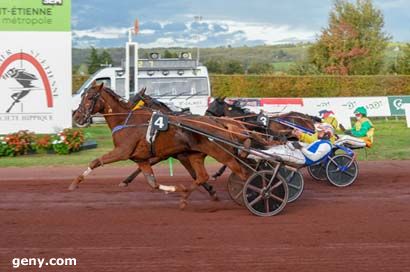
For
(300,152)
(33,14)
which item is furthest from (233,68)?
(300,152)

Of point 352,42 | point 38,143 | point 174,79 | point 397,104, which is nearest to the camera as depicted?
point 38,143

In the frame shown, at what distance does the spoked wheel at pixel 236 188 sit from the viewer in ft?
31.3

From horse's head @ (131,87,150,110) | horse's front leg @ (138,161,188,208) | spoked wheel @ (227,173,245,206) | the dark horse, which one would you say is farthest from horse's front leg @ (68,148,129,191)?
the dark horse

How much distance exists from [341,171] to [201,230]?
14.3 feet

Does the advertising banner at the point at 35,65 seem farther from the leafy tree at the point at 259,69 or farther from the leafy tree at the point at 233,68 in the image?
the leafy tree at the point at 259,69

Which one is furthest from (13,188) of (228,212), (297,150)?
(297,150)

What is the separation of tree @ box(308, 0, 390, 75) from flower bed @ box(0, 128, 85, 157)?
25.6m

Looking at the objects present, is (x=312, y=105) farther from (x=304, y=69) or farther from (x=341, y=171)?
(x=304, y=69)

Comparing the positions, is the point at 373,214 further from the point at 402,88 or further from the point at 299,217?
the point at 402,88

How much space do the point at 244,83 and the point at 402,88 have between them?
796 centimetres

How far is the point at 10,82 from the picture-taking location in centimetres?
1720

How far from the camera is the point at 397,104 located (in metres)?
26.6

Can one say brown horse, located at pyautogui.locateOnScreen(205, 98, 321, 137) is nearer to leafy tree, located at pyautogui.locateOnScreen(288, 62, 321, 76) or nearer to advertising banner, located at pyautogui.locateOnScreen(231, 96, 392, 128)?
advertising banner, located at pyautogui.locateOnScreen(231, 96, 392, 128)

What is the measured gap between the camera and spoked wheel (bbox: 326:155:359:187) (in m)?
11.7
